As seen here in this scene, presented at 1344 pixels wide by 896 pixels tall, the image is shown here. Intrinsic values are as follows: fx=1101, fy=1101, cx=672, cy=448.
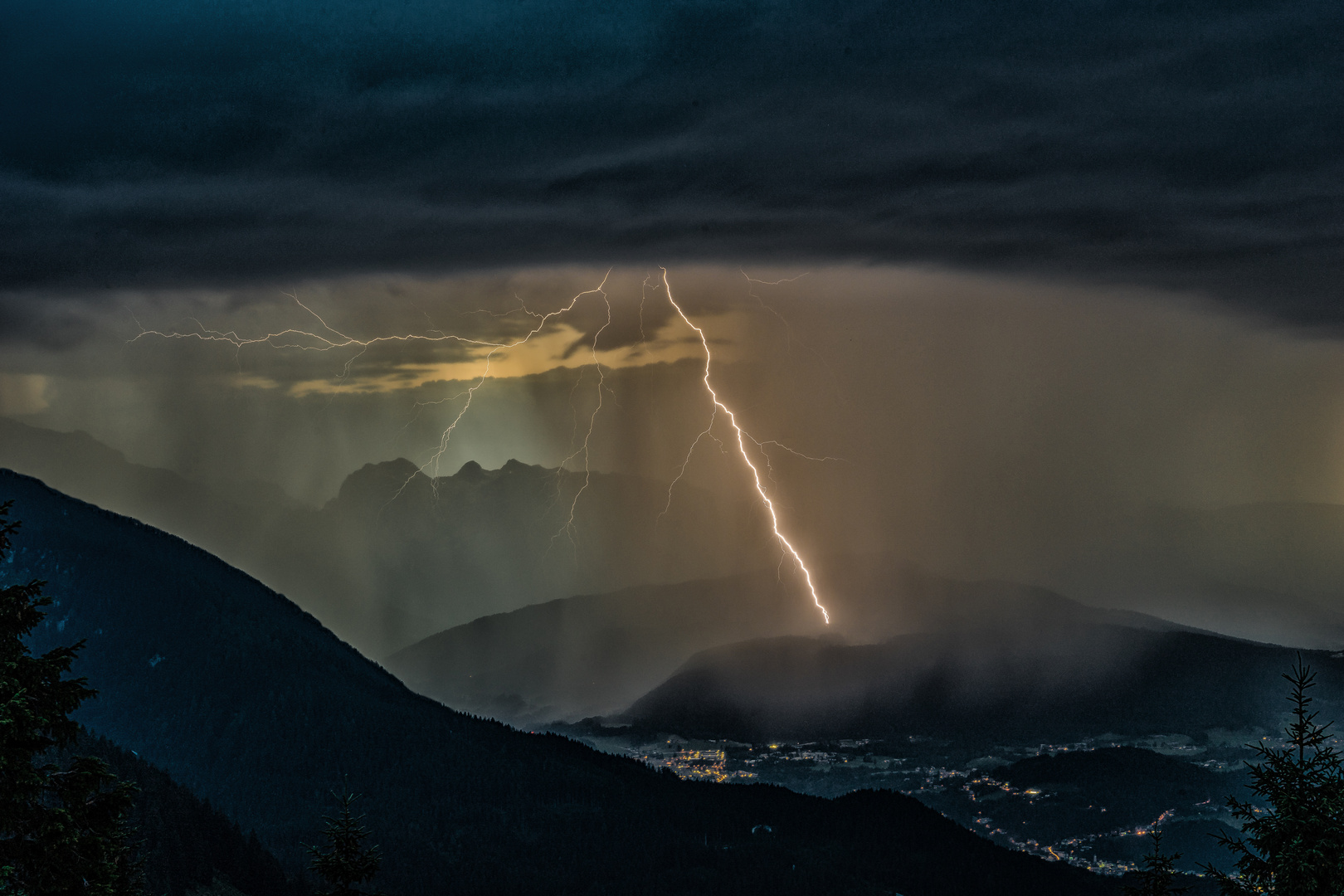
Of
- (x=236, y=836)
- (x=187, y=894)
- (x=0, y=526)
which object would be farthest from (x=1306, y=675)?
(x=236, y=836)

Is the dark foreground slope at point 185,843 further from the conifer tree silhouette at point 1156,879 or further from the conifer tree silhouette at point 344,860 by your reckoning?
the conifer tree silhouette at point 1156,879

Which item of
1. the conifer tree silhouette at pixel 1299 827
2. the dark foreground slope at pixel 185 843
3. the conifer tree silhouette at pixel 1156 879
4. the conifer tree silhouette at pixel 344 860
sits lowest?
the dark foreground slope at pixel 185 843

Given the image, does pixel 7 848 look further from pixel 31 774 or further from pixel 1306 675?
pixel 1306 675

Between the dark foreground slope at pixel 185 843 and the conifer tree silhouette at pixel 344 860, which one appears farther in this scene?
the dark foreground slope at pixel 185 843

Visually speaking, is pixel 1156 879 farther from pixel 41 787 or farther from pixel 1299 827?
pixel 41 787

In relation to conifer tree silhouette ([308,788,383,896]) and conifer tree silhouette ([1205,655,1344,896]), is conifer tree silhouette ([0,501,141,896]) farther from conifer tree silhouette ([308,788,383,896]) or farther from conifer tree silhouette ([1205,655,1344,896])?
conifer tree silhouette ([1205,655,1344,896])

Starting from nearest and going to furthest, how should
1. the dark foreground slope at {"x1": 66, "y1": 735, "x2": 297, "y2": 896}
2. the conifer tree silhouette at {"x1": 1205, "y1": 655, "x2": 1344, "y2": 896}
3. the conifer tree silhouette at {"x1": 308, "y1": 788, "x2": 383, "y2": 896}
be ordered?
the conifer tree silhouette at {"x1": 1205, "y1": 655, "x2": 1344, "y2": 896} < the conifer tree silhouette at {"x1": 308, "y1": 788, "x2": 383, "y2": 896} < the dark foreground slope at {"x1": 66, "y1": 735, "x2": 297, "y2": 896}

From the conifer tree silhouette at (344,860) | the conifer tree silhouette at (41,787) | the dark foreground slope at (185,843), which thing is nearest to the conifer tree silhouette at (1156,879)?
the conifer tree silhouette at (344,860)

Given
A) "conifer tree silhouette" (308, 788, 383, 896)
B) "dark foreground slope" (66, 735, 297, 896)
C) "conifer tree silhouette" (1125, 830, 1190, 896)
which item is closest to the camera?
"conifer tree silhouette" (308, 788, 383, 896)

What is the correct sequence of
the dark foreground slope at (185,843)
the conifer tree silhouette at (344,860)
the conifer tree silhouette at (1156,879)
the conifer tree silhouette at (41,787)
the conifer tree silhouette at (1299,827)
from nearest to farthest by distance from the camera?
the conifer tree silhouette at (41,787) < the conifer tree silhouette at (1299,827) < the conifer tree silhouette at (344,860) < the conifer tree silhouette at (1156,879) < the dark foreground slope at (185,843)

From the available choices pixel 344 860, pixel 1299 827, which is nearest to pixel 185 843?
pixel 344 860

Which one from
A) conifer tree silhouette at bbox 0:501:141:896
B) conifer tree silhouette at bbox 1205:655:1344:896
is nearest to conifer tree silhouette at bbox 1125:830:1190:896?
conifer tree silhouette at bbox 1205:655:1344:896
